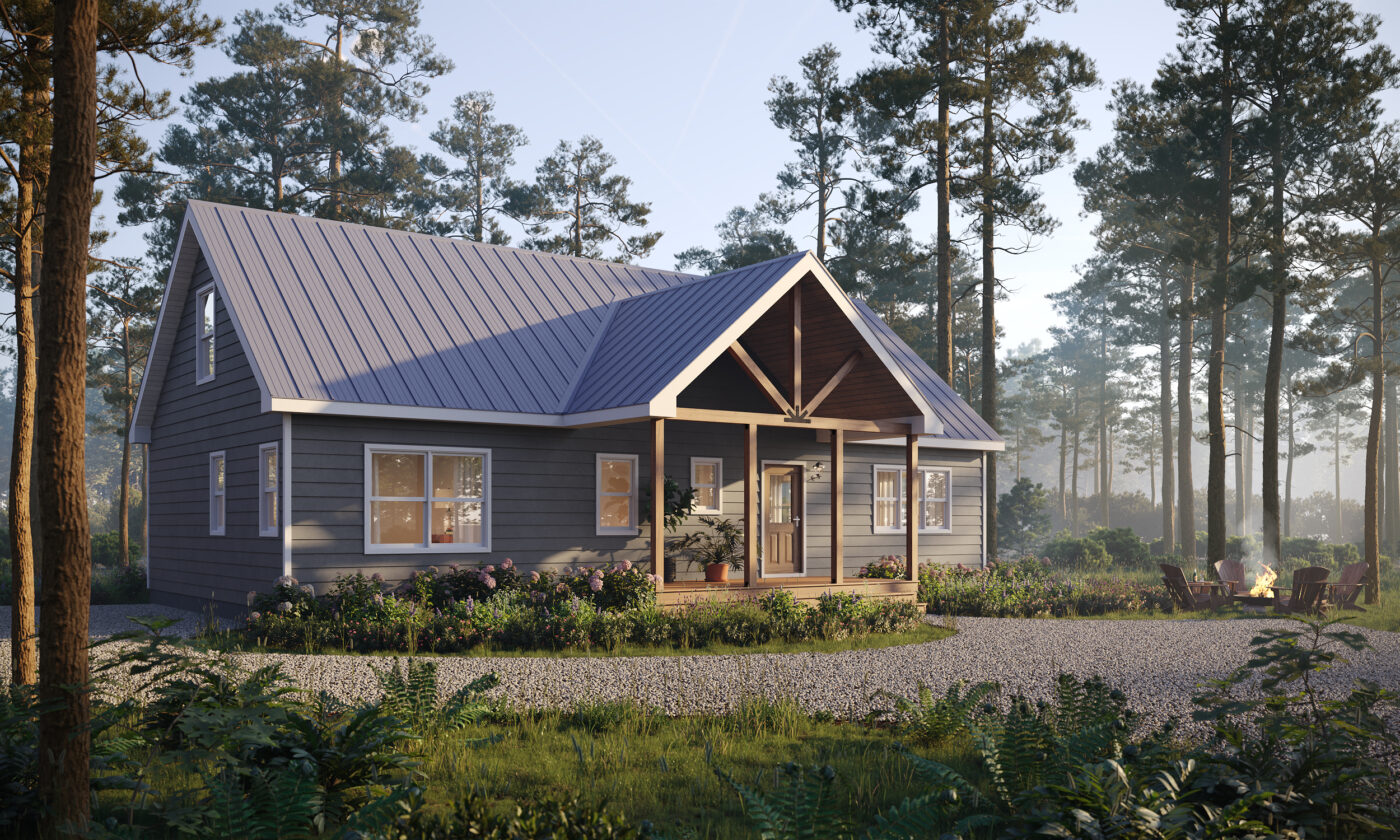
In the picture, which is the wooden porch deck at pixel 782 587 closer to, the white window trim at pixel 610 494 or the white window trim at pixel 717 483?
the white window trim at pixel 610 494

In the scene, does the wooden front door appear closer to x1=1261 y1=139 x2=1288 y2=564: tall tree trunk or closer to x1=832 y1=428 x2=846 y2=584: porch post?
x1=832 y1=428 x2=846 y2=584: porch post

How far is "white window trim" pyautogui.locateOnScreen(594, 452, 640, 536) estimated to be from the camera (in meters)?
17.5

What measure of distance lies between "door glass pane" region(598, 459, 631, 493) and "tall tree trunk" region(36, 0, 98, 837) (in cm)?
1270

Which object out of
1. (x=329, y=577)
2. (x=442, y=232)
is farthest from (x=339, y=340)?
(x=442, y=232)

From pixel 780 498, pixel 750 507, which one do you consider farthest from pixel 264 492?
pixel 780 498

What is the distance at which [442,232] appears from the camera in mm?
37344

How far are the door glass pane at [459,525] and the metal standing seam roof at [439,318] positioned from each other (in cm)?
215

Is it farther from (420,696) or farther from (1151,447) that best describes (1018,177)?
(1151,447)

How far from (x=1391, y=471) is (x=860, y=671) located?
4857cm

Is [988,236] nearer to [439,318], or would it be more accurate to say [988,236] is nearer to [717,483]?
[717,483]

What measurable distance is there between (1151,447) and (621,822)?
227ft

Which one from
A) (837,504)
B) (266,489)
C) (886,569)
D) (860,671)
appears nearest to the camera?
(860,671)

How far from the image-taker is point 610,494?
1786cm

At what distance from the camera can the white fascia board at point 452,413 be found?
14359mm
